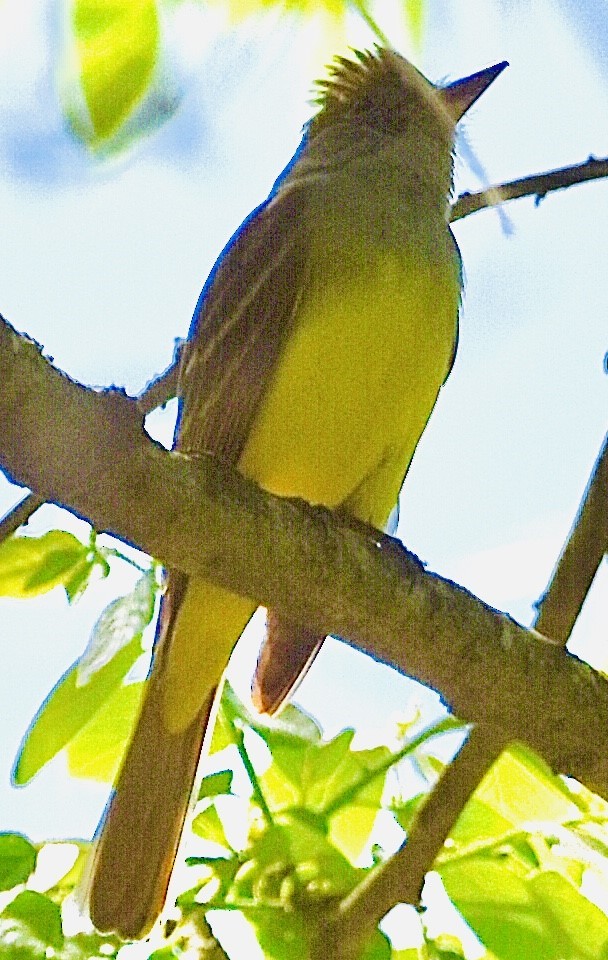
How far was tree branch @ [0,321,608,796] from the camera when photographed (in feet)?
3.84

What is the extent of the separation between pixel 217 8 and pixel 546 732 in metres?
1.22

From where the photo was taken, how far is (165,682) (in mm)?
2213

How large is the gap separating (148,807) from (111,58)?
175cm

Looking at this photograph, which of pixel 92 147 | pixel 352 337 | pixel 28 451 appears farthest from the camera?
pixel 352 337

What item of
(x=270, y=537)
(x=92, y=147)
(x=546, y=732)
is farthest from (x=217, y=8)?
(x=546, y=732)

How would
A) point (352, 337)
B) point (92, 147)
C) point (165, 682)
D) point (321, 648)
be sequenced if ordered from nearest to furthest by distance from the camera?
point (92, 147) < point (352, 337) < point (165, 682) < point (321, 648)

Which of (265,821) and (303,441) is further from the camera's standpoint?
(303,441)

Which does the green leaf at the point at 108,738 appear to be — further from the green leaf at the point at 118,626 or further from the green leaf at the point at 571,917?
the green leaf at the point at 571,917

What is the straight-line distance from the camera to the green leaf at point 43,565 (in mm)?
1558

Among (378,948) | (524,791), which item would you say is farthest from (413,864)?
(524,791)

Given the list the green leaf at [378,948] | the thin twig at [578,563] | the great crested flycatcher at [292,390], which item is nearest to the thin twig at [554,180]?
the great crested flycatcher at [292,390]

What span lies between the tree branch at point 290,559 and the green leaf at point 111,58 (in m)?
0.57

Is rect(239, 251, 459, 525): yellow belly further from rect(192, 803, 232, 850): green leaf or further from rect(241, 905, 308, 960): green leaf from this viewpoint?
rect(241, 905, 308, 960): green leaf

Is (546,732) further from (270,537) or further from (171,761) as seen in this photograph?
(171,761)
